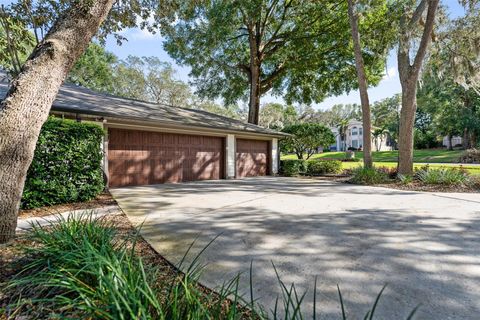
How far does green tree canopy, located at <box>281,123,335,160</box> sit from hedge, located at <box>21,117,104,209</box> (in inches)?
446

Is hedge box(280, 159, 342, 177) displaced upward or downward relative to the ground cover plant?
upward

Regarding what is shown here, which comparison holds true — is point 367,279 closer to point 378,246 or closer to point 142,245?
point 378,246

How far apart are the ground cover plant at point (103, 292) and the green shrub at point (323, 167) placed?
12.7 metres

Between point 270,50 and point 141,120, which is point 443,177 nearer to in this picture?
point 141,120

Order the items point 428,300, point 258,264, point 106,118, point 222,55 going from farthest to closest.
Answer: point 222,55, point 106,118, point 258,264, point 428,300

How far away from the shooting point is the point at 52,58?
2.89 metres

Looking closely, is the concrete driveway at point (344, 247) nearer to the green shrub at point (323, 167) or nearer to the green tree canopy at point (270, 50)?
the green shrub at point (323, 167)

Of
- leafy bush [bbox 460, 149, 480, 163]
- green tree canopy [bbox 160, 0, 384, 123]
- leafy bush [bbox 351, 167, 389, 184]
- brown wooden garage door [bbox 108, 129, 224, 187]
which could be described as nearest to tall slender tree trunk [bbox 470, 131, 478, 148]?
leafy bush [bbox 460, 149, 480, 163]

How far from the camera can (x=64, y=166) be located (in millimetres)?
5250

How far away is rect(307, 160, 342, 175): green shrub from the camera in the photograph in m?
14.0

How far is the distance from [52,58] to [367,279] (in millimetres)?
4149

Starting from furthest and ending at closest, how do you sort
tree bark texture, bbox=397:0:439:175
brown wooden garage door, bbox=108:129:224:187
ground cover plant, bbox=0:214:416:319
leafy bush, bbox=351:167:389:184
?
1. leafy bush, bbox=351:167:389:184
2. tree bark texture, bbox=397:0:439:175
3. brown wooden garage door, bbox=108:129:224:187
4. ground cover plant, bbox=0:214:416:319

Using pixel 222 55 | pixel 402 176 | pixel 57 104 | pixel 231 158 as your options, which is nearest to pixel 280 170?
pixel 231 158

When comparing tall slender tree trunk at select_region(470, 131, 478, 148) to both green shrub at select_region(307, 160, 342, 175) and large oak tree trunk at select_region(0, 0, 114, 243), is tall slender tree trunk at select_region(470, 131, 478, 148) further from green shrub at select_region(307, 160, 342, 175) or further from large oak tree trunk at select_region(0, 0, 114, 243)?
large oak tree trunk at select_region(0, 0, 114, 243)
